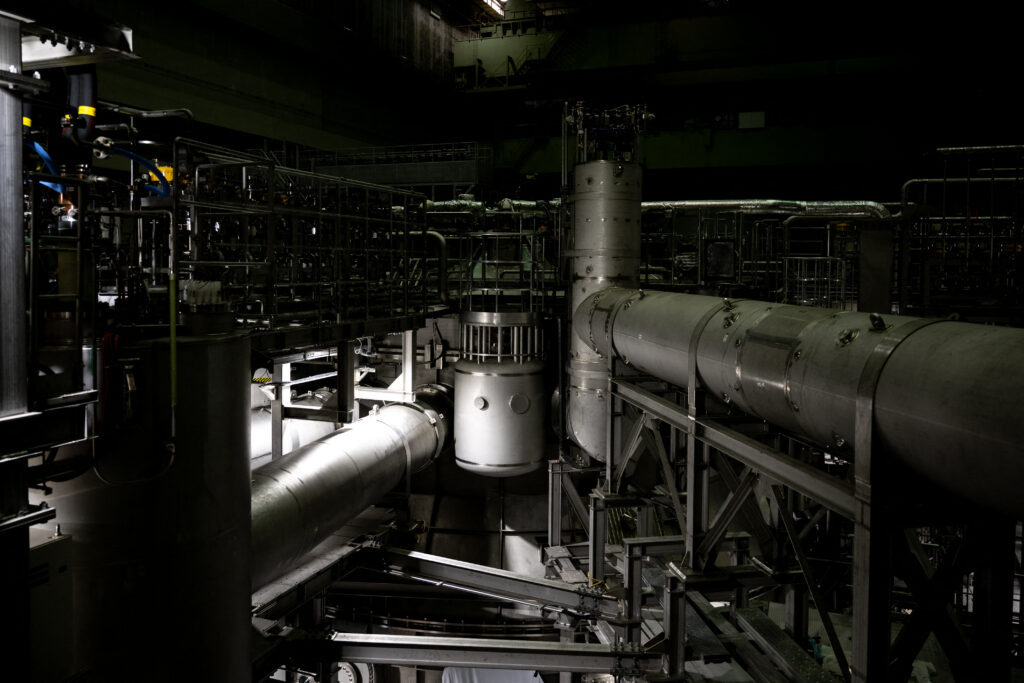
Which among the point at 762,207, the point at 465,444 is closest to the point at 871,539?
the point at 465,444

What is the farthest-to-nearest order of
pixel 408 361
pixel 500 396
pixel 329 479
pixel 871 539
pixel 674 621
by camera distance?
pixel 408 361
pixel 500 396
pixel 329 479
pixel 674 621
pixel 871 539

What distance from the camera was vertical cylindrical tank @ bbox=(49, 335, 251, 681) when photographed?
3928 millimetres

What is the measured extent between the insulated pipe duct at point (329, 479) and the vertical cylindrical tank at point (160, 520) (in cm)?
84

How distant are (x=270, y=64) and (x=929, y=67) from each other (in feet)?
54.2

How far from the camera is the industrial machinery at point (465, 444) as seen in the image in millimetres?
2961

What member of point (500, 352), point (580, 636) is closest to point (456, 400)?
point (500, 352)

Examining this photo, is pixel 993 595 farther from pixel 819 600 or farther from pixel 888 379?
pixel 888 379

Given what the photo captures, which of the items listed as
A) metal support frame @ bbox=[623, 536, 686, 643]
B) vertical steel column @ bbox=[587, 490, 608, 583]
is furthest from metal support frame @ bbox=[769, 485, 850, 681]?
vertical steel column @ bbox=[587, 490, 608, 583]

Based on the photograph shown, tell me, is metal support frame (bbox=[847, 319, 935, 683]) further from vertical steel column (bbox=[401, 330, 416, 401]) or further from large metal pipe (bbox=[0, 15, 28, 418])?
vertical steel column (bbox=[401, 330, 416, 401])

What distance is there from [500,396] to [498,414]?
0.24 metres

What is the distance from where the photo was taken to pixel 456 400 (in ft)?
31.3

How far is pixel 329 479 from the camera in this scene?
21.6 feet

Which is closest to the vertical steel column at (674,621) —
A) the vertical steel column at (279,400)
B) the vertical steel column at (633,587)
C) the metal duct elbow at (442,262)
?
the vertical steel column at (633,587)

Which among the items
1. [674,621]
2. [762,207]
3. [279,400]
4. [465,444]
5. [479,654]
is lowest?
[479,654]
